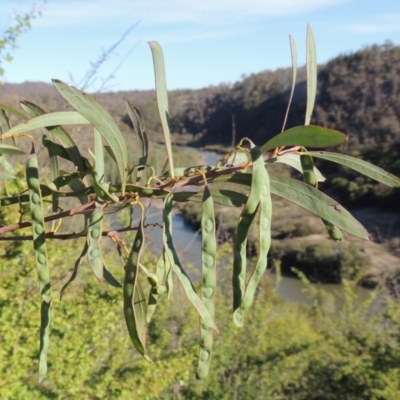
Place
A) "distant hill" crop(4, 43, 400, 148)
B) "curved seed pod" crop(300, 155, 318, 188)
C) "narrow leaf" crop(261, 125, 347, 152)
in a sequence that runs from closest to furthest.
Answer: "narrow leaf" crop(261, 125, 347, 152) → "curved seed pod" crop(300, 155, 318, 188) → "distant hill" crop(4, 43, 400, 148)

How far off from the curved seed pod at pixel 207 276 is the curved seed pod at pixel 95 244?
0.32 feet

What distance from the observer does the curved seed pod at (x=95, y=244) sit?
1.53 feet

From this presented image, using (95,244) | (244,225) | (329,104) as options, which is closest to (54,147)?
(95,244)

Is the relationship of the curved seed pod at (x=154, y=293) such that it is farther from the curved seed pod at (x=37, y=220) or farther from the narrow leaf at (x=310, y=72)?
the narrow leaf at (x=310, y=72)

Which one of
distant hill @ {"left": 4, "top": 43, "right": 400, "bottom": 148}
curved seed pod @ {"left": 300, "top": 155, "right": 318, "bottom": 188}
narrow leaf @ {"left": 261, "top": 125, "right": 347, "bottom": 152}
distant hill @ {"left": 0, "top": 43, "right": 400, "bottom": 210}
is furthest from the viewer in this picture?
distant hill @ {"left": 4, "top": 43, "right": 400, "bottom": 148}

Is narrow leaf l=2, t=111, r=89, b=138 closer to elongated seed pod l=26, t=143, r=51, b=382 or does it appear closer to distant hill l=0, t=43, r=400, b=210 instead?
elongated seed pod l=26, t=143, r=51, b=382

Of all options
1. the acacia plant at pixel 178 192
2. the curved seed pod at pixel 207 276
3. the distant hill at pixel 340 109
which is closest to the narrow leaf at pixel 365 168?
the acacia plant at pixel 178 192

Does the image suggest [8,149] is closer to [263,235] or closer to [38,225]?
[38,225]

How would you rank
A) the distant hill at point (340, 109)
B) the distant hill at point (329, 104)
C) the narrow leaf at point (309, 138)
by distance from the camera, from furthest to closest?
the distant hill at point (329, 104)
the distant hill at point (340, 109)
the narrow leaf at point (309, 138)

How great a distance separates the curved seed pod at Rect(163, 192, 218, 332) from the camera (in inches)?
16.8

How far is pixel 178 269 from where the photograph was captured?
441 mm

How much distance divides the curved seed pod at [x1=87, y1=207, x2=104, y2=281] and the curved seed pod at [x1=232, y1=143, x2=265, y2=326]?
13 centimetres

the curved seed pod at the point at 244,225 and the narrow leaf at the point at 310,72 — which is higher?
the narrow leaf at the point at 310,72

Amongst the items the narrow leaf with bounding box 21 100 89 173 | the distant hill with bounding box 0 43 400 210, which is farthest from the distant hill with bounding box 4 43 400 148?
the narrow leaf with bounding box 21 100 89 173
